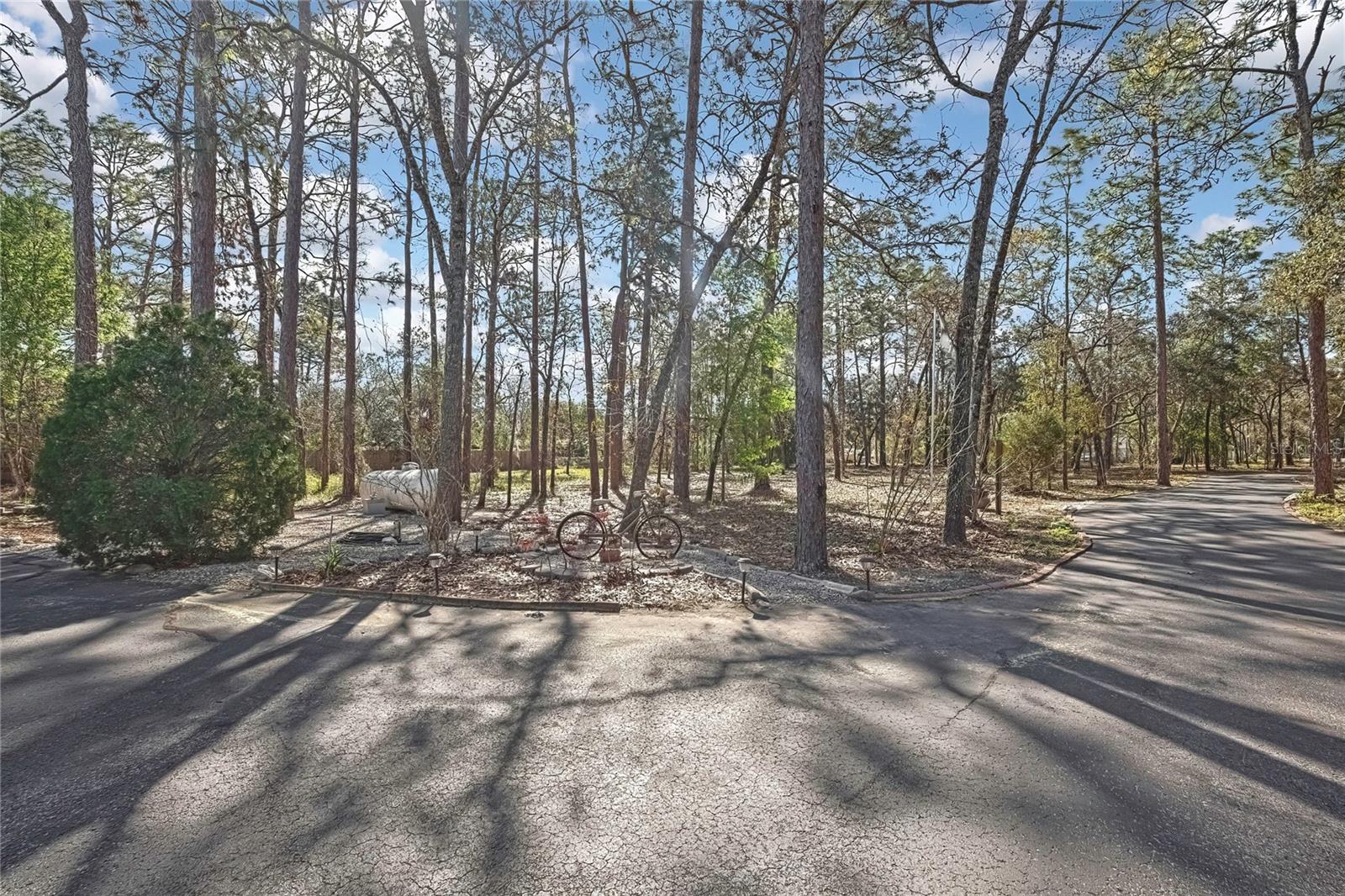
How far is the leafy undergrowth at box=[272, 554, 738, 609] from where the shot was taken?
19.7ft

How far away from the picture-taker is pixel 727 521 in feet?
42.6

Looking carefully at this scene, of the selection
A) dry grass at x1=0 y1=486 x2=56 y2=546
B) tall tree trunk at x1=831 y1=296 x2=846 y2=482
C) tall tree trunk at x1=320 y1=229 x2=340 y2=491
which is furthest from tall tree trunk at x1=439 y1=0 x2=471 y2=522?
tall tree trunk at x1=831 y1=296 x2=846 y2=482

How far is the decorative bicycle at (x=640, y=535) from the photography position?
8.02 m

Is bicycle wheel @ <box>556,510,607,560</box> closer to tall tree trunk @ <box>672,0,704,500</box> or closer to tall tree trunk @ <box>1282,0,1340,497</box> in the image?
tall tree trunk @ <box>672,0,704,500</box>

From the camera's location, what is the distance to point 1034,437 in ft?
60.8

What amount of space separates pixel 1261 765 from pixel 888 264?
878 centimetres

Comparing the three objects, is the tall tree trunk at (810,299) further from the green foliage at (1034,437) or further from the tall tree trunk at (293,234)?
the green foliage at (1034,437)

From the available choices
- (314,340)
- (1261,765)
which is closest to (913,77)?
(1261,765)

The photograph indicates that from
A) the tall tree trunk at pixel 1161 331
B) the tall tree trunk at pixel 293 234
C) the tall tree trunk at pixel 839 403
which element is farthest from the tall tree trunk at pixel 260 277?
the tall tree trunk at pixel 1161 331

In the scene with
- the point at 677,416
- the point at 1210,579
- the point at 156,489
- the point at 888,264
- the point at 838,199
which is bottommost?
the point at 1210,579

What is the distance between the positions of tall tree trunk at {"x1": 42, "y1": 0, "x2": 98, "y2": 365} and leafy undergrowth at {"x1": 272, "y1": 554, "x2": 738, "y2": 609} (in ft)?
27.7

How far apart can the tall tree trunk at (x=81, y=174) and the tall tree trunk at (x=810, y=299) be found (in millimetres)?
12976

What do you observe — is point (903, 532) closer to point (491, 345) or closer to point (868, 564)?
point (868, 564)

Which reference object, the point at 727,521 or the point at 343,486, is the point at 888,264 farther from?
the point at 343,486
